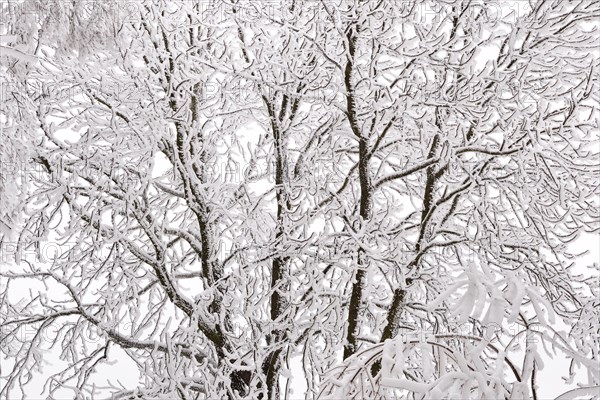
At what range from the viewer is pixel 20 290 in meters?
8.41

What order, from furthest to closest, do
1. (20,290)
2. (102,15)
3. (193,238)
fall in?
1. (20,290)
2. (193,238)
3. (102,15)

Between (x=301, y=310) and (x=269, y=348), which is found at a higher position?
(x=301, y=310)

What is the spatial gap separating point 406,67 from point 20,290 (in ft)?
20.4

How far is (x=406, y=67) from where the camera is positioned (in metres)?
5.70

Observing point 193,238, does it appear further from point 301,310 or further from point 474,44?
point 474,44

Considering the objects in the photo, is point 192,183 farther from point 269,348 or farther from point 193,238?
point 269,348

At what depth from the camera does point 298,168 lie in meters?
6.95

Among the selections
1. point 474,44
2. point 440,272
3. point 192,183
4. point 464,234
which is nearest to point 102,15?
point 192,183

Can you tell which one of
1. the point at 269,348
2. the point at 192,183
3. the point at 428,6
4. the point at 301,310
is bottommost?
the point at 269,348

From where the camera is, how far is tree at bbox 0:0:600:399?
5.27 m

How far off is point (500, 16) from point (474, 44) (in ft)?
2.89

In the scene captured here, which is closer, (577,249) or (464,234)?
(464,234)

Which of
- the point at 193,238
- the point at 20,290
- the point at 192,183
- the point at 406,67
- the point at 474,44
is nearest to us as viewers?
the point at 474,44

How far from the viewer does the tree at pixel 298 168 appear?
5273 millimetres
